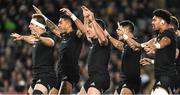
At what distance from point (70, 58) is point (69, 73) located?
0.32 m

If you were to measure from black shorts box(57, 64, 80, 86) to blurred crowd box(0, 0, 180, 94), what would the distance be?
7.29 meters

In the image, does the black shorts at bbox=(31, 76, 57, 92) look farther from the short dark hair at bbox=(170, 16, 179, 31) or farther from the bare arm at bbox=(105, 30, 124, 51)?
the short dark hair at bbox=(170, 16, 179, 31)

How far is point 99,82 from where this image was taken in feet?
43.6

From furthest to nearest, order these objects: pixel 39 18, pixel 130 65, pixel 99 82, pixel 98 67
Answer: pixel 39 18, pixel 130 65, pixel 98 67, pixel 99 82

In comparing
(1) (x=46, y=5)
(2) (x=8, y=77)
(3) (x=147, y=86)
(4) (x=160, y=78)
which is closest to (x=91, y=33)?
(4) (x=160, y=78)

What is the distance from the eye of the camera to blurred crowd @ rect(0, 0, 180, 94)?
71.3 ft

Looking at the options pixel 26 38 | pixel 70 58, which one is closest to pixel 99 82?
pixel 70 58

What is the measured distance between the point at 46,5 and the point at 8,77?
145 inches

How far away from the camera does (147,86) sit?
20984 mm

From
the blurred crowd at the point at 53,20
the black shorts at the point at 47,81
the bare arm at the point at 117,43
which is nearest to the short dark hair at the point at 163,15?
the bare arm at the point at 117,43

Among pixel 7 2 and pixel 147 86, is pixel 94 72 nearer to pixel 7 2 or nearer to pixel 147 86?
pixel 147 86

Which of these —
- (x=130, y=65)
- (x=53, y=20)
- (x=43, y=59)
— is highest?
(x=53, y=20)

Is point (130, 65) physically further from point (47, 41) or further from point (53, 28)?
point (53, 28)

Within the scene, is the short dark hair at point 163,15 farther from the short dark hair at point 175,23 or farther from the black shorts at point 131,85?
the black shorts at point 131,85
